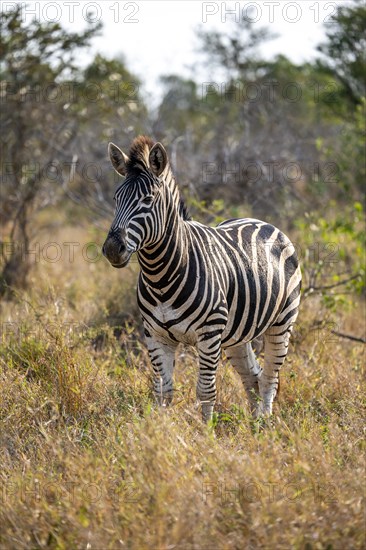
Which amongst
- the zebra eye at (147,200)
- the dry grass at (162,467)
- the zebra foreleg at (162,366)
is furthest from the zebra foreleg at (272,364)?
the zebra eye at (147,200)

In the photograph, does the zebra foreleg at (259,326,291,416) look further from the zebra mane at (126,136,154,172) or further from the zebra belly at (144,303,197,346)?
the zebra mane at (126,136,154,172)

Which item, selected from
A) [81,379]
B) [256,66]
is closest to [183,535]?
[81,379]

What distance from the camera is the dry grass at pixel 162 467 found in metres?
3.33

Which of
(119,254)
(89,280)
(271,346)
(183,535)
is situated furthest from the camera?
(89,280)

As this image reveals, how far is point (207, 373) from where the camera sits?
4.76m

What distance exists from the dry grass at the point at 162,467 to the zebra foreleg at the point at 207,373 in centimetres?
20

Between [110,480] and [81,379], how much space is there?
4.86 feet

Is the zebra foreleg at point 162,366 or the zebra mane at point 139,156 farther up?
the zebra mane at point 139,156

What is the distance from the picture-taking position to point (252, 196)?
10531 millimetres

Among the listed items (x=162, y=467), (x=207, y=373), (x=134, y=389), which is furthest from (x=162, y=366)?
(x=162, y=467)

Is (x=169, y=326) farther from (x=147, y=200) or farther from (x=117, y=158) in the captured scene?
(x=117, y=158)

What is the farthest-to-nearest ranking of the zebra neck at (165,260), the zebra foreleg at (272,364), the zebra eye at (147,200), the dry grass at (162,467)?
the zebra foreleg at (272,364) < the zebra neck at (165,260) < the zebra eye at (147,200) < the dry grass at (162,467)

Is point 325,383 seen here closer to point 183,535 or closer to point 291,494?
point 291,494

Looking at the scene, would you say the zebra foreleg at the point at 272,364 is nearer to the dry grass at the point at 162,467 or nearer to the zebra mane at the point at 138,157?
the dry grass at the point at 162,467
